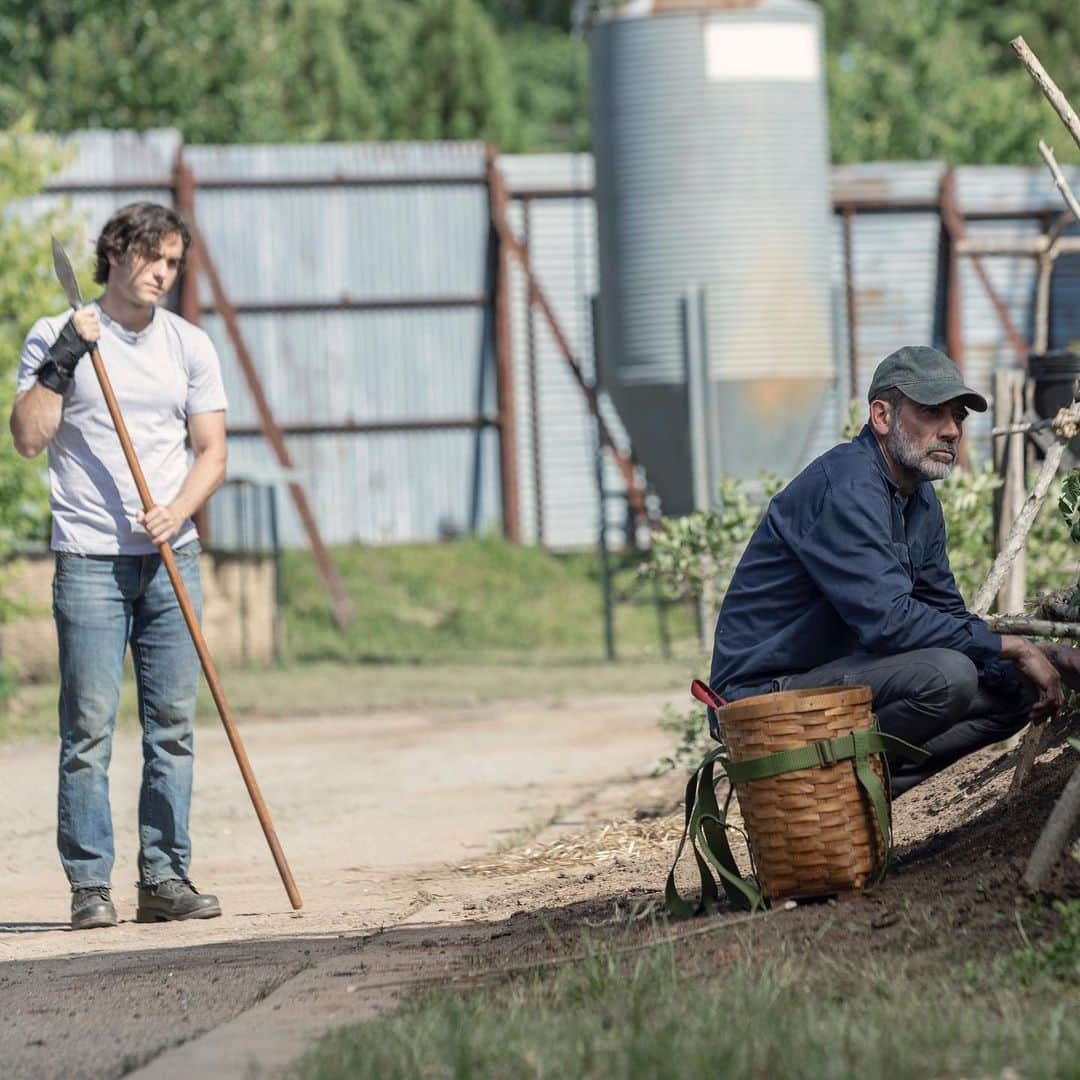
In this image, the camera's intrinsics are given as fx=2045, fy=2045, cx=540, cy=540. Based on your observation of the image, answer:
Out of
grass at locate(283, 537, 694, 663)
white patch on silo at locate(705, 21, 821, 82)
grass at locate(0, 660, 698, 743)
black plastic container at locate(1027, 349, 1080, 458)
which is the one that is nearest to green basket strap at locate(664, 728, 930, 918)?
black plastic container at locate(1027, 349, 1080, 458)

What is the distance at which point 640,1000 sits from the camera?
3809mm

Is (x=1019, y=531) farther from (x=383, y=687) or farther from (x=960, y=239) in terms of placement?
(x=960, y=239)

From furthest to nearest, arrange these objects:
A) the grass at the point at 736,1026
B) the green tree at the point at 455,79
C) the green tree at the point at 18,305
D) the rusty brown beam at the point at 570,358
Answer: the green tree at the point at 455,79 → the rusty brown beam at the point at 570,358 → the green tree at the point at 18,305 → the grass at the point at 736,1026

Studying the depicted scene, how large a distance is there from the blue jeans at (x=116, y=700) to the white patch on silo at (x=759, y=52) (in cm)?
795

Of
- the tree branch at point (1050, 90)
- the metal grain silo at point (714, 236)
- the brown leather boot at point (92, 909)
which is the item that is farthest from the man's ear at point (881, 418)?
the metal grain silo at point (714, 236)

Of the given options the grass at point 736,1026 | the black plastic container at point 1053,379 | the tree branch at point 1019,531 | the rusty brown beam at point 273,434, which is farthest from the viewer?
the rusty brown beam at point 273,434

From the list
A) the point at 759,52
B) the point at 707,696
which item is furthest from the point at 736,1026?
the point at 759,52

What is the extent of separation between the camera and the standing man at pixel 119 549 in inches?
236

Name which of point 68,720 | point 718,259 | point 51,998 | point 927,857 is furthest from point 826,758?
point 718,259

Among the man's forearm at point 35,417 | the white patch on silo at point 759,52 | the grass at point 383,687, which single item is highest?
the white patch on silo at point 759,52

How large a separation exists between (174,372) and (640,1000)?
3.11 metres

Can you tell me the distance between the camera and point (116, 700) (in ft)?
20.1

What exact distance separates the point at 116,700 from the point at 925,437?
2.58 m

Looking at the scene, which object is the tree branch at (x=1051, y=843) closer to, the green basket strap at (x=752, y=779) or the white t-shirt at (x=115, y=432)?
the green basket strap at (x=752, y=779)
